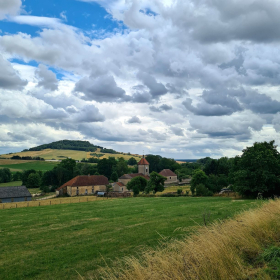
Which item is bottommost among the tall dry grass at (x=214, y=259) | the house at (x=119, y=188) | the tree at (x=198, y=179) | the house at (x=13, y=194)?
the house at (x=119, y=188)

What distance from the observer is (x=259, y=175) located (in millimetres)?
36344

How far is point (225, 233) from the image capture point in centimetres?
873

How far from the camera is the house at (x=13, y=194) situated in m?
58.8

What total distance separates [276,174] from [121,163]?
90880mm

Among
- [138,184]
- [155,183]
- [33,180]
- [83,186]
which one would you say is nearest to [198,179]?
[155,183]

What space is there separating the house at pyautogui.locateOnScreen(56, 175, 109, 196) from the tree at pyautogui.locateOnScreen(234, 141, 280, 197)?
179 feet

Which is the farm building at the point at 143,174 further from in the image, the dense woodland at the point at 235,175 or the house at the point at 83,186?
the dense woodland at the point at 235,175

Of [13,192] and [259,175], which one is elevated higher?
[259,175]

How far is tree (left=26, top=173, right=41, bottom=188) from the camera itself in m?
98.2

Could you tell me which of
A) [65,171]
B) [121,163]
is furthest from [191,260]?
[121,163]

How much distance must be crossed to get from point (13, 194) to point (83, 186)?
23677 mm

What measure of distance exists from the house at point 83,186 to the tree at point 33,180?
23.9 m

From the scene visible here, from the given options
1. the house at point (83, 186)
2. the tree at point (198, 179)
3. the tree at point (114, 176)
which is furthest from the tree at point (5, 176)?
the tree at point (198, 179)

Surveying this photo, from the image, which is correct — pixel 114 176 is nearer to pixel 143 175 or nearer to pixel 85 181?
pixel 143 175
